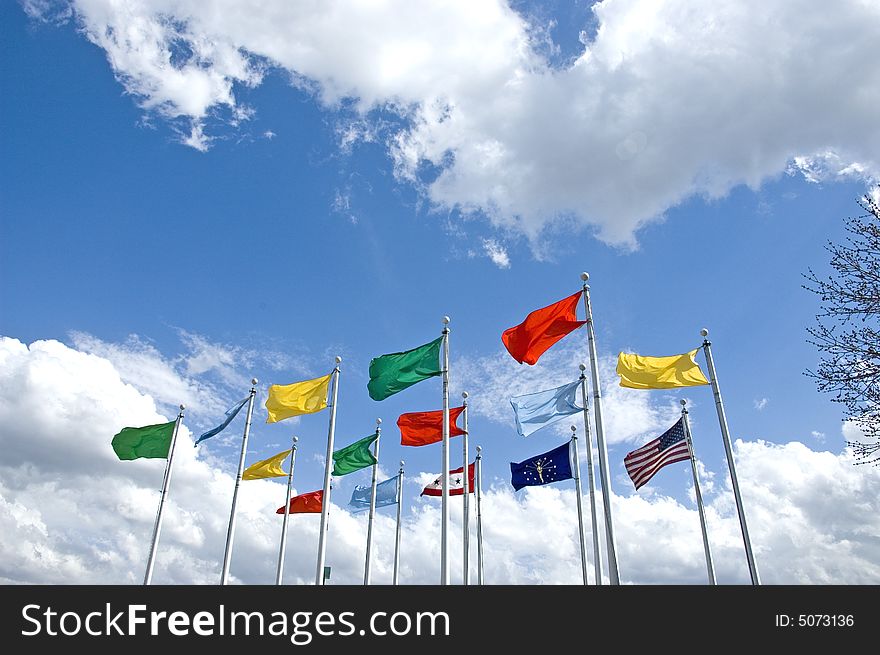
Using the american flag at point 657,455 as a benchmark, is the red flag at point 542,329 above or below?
above

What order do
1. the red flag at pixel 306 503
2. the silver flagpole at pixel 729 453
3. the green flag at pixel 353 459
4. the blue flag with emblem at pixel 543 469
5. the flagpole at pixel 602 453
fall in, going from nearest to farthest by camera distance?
the flagpole at pixel 602 453, the silver flagpole at pixel 729 453, the blue flag with emblem at pixel 543 469, the green flag at pixel 353 459, the red flag at pixel 306 503

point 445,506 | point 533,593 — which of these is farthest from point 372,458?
point 533,593

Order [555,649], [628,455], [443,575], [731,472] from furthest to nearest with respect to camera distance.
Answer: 1. [628,455]
2. [731,472]
3. [443,575]
4. [555,649]

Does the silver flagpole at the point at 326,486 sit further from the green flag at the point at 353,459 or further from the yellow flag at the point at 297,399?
the green flag at the point at 353,459

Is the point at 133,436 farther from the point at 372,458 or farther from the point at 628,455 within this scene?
the point at 628,455

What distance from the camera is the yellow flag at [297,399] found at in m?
24.3

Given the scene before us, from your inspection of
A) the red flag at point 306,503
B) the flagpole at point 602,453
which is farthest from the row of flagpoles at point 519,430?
the red flag at point 306,503

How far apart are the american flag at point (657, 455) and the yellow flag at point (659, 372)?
3926mm

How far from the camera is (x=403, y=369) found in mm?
21844

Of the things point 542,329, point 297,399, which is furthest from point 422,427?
point 542,329

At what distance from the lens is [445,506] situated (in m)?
18.3

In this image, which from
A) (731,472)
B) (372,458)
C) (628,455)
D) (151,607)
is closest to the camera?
(151,607)

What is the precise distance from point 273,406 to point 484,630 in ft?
61.0

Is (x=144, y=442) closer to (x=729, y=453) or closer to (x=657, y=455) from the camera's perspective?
(x=657, y=455)
